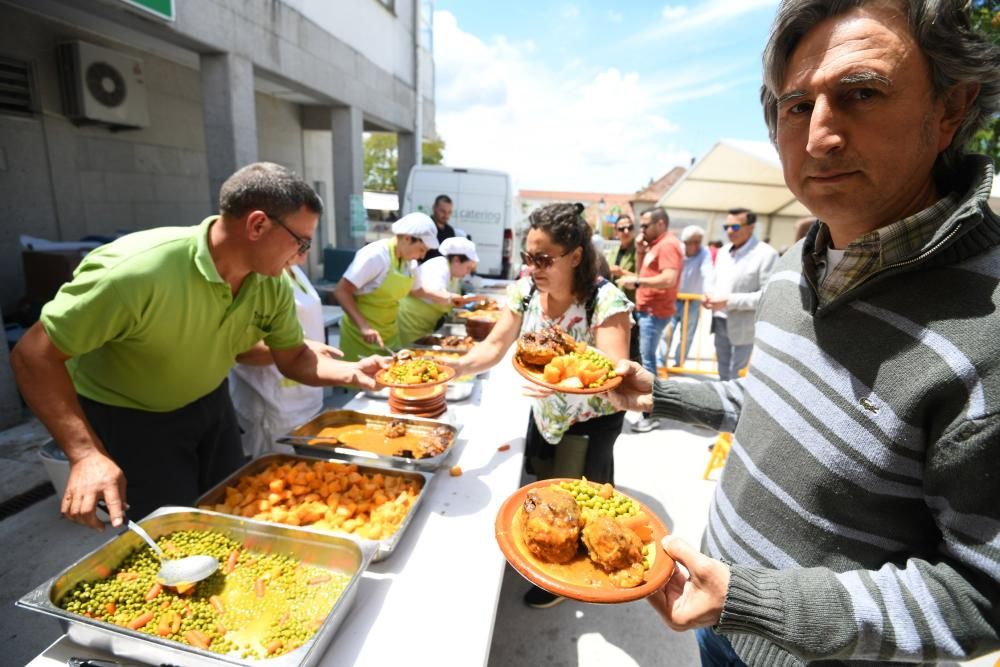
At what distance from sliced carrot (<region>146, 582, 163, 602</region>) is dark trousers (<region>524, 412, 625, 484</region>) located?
5.97ft

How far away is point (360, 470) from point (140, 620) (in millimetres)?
969

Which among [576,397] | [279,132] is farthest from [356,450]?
[279,132]

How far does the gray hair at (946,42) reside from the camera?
3.08 feet

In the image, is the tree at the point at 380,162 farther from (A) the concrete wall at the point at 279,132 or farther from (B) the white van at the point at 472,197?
(B) the white van at the point at 472,197

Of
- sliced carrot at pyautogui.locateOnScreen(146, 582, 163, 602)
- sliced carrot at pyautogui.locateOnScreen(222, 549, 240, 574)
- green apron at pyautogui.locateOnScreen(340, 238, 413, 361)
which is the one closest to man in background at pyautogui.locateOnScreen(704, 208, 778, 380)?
green apron at pyautogui.locateOnScreen(340, 238, 413, 361)

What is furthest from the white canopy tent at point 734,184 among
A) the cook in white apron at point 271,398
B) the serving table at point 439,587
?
the serving table at point 439,587

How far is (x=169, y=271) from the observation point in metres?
1.99

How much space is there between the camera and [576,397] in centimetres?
258

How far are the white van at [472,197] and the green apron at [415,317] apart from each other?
539cm

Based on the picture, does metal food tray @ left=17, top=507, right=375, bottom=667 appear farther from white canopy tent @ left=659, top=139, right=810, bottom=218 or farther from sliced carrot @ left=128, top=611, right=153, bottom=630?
white canopy tent @ left=659, top=139, right=810, bottom=218

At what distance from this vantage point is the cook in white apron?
3.11 meters

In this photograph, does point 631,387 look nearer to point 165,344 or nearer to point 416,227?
point 165,344

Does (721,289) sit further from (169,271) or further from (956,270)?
(169,271)

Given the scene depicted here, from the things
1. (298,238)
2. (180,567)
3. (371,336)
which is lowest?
(180,567)
